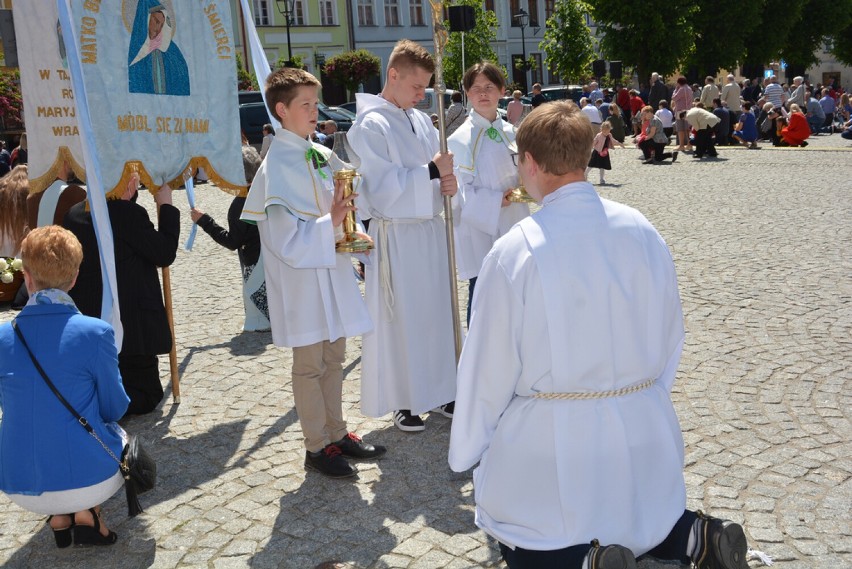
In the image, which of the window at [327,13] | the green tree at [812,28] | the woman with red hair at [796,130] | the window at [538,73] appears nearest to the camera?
the woman with red hair at [796,130]

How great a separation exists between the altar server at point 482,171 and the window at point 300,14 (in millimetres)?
43779

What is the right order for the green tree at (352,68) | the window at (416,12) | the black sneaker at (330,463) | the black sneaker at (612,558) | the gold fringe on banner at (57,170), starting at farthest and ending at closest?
the window at (416,12)
the green tree at (352,68)
the gold fringe on banner at (57,170)
the black sneaker at (330,463)
the black sneaker at (612,558)

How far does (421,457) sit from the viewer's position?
15.8ft

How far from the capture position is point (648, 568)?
11.8 ft

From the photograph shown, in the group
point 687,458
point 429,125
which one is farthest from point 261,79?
point 687,458

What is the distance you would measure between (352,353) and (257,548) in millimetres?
3086

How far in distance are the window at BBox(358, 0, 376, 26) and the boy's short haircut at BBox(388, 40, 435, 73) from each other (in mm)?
46165

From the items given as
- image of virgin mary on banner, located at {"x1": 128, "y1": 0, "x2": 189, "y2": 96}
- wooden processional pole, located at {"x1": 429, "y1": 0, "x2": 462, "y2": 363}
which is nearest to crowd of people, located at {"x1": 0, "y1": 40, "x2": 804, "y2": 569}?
wooden processional pole, located at {"x1": 429, "y1": 0, "x2": 462, "y2": 363}

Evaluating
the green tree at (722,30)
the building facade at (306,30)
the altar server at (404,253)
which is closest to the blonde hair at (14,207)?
the altar server at (404,253)

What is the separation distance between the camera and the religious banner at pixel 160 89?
525 cm

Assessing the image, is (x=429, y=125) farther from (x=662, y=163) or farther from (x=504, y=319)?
(x=662, y=163)

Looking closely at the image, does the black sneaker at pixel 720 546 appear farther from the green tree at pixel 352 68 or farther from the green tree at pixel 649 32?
the green tree at pixel 352 68

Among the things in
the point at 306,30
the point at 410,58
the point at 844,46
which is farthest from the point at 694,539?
the point at 844,46

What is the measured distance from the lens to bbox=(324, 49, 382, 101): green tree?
142 feet
